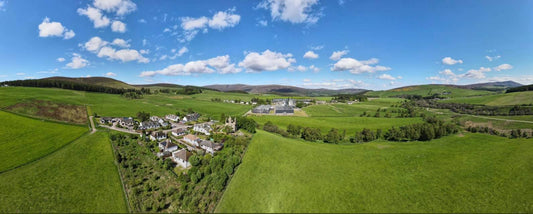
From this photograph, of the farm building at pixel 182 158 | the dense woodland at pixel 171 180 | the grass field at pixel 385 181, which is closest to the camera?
the grass field at pixel 385 181

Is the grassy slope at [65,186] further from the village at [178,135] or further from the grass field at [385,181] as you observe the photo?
the grass field at [385,181]

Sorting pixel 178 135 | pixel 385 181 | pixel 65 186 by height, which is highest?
pixel 385 181

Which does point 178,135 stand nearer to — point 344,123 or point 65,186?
point 65,186

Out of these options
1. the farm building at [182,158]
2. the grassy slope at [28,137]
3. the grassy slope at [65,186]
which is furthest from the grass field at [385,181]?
the grassy slope at [28,137]

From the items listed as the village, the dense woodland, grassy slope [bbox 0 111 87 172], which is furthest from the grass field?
grassy slope [bbox 0 111 87 172]

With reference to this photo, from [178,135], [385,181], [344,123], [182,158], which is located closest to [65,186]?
[182,158]

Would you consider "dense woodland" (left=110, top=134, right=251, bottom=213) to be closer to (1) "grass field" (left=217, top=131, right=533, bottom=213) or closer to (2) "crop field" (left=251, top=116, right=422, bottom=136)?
(1) "grass field" (left=217, top=131, right=533, bottom=213)

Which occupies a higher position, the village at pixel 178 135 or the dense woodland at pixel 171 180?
the village at pixel 178 135
